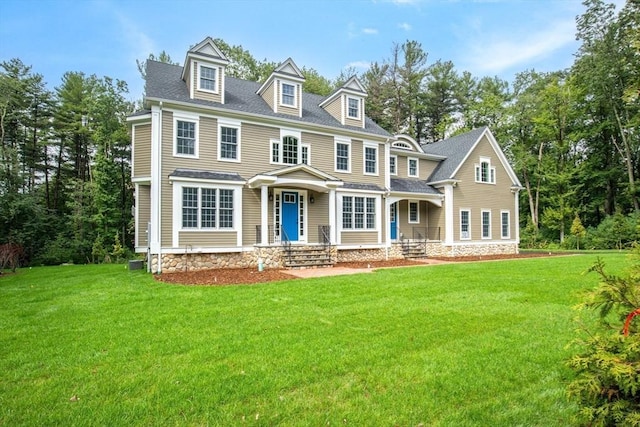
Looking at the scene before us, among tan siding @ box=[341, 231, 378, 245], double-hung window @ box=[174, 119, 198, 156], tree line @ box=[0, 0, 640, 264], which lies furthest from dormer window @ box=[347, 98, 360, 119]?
tree line @ box=[0, 0, 640, 264]

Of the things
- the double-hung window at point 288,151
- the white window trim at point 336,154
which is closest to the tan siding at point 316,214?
the white window trim at point 336,154

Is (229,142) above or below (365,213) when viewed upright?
above

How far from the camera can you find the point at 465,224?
20.2 meters

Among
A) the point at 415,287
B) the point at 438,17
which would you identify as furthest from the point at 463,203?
the point at 415,287

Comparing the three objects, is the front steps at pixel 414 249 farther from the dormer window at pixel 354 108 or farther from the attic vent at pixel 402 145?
the dormer window at pixel 354 108

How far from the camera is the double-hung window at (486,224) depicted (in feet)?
68.6

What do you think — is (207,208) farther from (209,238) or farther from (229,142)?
(229,142)

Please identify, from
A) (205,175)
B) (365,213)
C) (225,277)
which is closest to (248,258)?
(225,277)

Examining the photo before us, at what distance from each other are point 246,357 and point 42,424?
1929mm

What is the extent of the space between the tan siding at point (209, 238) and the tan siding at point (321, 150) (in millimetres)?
5035

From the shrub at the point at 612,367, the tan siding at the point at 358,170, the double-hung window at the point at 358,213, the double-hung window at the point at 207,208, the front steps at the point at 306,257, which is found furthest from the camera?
the tan siding at the point at 358,170

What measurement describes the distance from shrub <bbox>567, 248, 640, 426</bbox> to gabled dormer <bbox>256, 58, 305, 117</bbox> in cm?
1457

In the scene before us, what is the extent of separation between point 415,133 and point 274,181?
26036 mm

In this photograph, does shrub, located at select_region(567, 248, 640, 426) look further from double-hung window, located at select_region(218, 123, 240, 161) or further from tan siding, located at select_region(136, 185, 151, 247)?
tan siding, located at select_region(136, 185, 151, 247)
